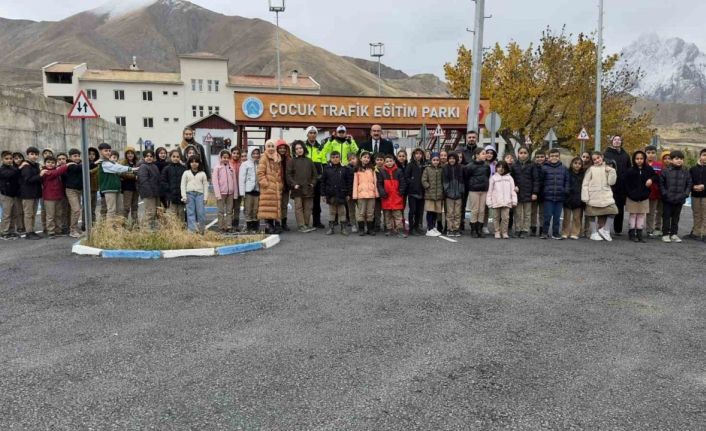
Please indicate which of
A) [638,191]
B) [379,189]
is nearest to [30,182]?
[379,189]

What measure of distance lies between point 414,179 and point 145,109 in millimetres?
62981

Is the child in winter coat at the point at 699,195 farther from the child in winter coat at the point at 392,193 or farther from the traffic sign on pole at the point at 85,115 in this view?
the traffic sign on pole at the point at 85,115

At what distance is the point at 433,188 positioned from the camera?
10914 mm

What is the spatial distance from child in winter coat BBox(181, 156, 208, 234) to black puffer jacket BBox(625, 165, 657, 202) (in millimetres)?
8625

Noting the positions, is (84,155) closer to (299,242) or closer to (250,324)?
(299,242)

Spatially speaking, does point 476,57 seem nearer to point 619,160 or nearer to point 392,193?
point 619,160

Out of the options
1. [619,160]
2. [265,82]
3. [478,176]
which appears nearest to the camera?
[478,176]

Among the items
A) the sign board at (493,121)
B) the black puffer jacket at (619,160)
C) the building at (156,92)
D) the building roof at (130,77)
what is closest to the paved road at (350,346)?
the black puffer jacket at (619,160)

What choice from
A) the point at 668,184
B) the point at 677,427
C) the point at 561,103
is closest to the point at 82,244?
the point at 677,427

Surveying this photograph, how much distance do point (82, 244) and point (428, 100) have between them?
1390cm

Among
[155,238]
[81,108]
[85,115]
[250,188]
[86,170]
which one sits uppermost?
[81,108]

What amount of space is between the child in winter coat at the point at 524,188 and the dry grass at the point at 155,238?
5.40 meters

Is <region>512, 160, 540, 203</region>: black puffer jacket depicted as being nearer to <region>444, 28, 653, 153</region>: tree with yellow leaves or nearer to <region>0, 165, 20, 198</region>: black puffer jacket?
<region>0, 165, 20, 198</region>: black puffer jacket

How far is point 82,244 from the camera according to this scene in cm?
883
